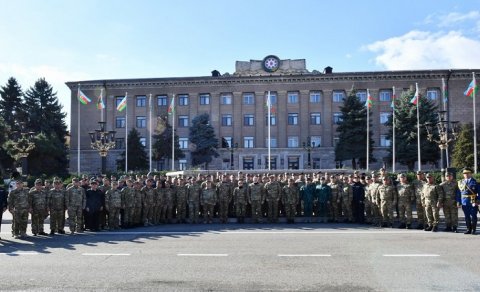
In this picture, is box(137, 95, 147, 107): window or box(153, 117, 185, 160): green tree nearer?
box(153, 117, 185, 160): green tree

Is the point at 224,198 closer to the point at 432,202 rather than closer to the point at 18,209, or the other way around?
the point at 18,209

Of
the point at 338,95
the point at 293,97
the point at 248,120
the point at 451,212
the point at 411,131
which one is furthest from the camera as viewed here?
the point at 248,120

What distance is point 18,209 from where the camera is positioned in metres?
13.5

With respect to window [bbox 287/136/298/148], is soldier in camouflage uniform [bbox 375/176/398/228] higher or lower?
lower

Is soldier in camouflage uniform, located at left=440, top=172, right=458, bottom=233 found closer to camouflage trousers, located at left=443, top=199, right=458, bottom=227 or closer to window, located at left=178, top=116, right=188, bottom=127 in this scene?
camouflage trousers, located at left=443, top=199, right=458, bottom=227

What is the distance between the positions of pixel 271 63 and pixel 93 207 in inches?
1846

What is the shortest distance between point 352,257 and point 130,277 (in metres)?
4.73

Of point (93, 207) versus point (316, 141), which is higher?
point (316, 141)

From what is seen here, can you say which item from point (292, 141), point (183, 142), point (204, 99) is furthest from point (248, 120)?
point (183, 142)

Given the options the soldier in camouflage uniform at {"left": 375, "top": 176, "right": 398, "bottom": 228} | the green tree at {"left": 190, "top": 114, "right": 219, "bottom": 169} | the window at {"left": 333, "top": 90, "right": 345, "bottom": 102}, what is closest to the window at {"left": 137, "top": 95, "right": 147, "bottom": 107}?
the green tree at {"left": 190, "top": 114, "right": 219, "bottom": 169}

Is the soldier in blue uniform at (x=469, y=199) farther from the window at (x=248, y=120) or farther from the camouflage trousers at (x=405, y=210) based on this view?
the window at (x=248, y=120)

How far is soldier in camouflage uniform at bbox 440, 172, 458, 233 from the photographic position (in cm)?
1364

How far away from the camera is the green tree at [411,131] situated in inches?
1710

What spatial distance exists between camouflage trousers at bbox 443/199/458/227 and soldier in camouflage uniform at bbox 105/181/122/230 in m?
10.8
